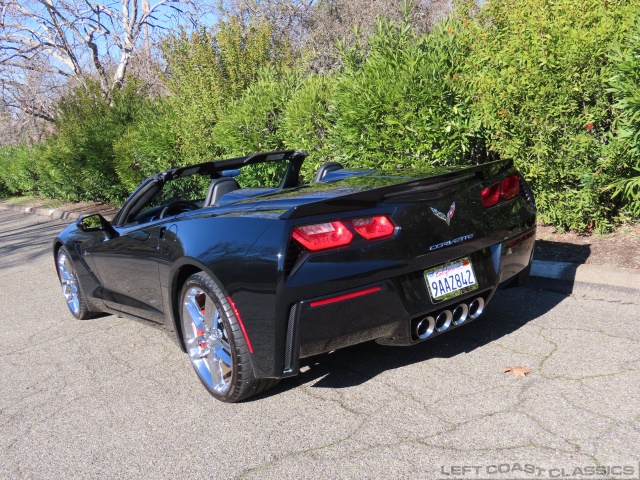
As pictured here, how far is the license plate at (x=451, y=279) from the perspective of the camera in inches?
138

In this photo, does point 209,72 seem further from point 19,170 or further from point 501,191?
point 19,170

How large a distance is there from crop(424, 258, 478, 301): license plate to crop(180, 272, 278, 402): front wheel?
101 cm

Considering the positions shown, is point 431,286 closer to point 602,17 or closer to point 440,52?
point 602,17

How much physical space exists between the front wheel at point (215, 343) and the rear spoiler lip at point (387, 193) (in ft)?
2.13

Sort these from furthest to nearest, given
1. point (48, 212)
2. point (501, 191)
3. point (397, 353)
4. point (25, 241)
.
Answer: point (48, 212) < point (25, 241) < point (397, 353) < point (501, 191)

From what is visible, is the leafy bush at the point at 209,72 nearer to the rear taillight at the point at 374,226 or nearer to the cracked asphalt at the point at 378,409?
the cracked asphalt at the point at 378,409

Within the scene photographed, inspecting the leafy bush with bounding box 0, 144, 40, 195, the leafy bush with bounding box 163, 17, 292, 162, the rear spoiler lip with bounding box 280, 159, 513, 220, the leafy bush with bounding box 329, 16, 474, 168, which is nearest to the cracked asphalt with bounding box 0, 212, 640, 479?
the rear spoiler lip with bounding box 280, 159, 513, 220

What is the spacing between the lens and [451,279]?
3578 millimetres

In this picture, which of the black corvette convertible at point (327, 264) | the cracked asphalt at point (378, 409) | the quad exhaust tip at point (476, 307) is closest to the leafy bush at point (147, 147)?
the cracked asphalt at point (378, 409)

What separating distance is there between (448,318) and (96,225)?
117 inches

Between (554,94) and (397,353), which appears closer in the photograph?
(397,353)

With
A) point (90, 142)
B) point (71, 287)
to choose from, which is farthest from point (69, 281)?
point (90, 142)

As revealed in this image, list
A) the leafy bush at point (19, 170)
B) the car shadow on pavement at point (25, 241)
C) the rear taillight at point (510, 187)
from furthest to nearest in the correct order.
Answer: the leafy bush at point (19, 170) → the car shadow on pavement at point (25, 241) → the rear taillight at point (510, 187)

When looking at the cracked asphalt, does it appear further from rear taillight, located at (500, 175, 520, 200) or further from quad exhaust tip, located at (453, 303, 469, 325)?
rear taillight, located at (500, 175, 520, 200)
